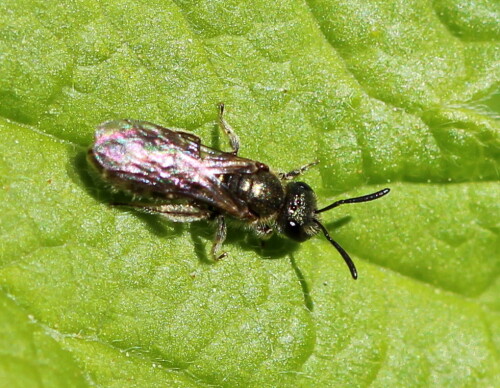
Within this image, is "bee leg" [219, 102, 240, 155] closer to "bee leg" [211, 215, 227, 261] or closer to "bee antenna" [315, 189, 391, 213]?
"bee leg" [211, 215, 227, 261]

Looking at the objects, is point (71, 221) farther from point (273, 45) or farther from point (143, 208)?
point (273, 45)

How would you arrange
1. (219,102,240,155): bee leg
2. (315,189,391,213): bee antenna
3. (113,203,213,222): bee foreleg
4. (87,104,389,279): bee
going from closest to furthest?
(87,104,389,279): bee < (113,203,213,222): bee foreleg < (219,102,240,155): bee leg < (315,189,391,213): bee antenna

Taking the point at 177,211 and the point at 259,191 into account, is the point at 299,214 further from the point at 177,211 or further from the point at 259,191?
the point at 177,211

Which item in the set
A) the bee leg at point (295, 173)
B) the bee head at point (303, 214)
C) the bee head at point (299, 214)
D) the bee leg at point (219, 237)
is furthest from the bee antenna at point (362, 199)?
the bee leg at point (219, 237)

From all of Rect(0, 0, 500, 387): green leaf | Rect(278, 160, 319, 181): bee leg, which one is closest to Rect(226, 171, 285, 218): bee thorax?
Rect(278, 160, 319, 181): bee leg

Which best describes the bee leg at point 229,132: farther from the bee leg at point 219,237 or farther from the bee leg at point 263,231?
the bee leg at point 263,231

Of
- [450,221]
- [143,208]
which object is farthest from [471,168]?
[143,208]

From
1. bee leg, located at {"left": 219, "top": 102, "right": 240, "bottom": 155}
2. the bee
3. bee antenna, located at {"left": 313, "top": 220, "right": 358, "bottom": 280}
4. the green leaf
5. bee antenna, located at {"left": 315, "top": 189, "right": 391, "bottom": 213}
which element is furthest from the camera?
bee antenna, located at {"left": 315, "top": 189, "right": 391, "bottom": 213}
